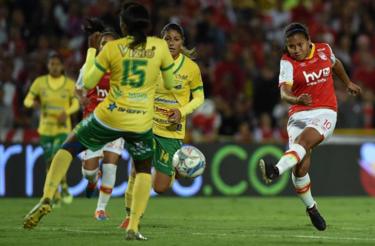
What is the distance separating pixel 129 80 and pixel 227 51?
12.7m

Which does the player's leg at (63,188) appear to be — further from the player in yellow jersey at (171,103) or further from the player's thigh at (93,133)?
the player's thigh at (93,133)

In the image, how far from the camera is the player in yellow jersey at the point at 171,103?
12.6 m

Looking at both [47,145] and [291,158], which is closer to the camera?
[291,158]

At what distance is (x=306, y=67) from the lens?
12320mm

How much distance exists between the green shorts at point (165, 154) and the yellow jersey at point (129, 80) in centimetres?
235

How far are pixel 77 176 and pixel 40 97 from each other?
2287mm

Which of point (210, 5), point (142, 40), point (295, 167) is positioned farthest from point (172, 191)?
Answer: point (142, 40)

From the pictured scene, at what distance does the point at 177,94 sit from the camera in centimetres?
1273

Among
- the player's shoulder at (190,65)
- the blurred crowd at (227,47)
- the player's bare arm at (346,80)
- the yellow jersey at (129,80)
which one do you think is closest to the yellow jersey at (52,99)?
the blurred crowd at (227,47)

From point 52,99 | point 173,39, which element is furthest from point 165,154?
point 52,99

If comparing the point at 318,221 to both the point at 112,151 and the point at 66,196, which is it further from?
the point at 66,196

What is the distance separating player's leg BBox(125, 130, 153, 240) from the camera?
10391 mm

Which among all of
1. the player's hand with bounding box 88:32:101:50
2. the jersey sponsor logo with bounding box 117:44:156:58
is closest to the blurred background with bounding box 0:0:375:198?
the player's hand with bounding box 88:32:101:50

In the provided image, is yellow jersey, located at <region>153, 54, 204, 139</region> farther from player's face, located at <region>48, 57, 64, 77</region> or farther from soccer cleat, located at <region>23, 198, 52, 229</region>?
player's face, located at <region>48, 57, 64, 77</region>
